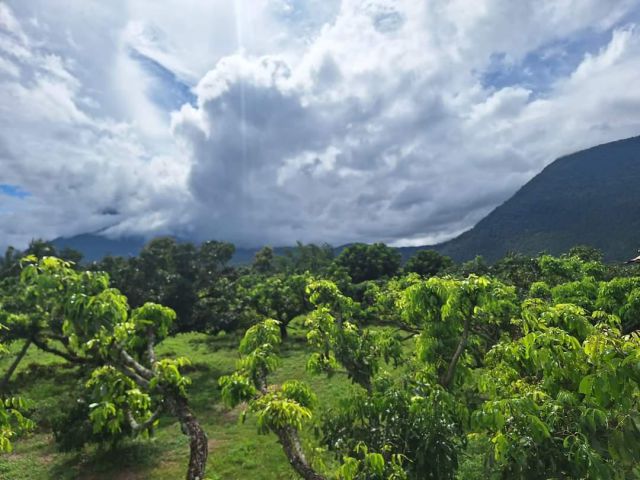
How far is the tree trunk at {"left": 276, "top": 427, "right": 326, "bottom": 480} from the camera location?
5.78m

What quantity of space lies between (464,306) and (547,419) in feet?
8.50

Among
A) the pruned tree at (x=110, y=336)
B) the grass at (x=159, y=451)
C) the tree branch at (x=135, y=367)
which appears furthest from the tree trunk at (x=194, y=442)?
the grass at (x=159, y=451)

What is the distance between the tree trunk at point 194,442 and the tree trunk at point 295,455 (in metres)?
1.13

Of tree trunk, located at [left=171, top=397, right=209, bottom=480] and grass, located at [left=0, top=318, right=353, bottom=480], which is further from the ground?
tree trunk, located at [left=171, top=397, right=209, bottom=480]

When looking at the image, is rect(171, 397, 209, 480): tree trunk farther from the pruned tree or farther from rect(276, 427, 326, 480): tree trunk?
rect(276, 427, 326, 480): tree trunk

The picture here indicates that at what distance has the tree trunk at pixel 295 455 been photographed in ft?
19.0

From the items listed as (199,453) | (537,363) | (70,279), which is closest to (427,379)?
(537,363)

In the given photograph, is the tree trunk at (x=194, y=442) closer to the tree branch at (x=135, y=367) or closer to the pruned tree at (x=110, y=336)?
the pruned tree at (x=110, y=336)

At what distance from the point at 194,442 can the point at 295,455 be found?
1.47 metres

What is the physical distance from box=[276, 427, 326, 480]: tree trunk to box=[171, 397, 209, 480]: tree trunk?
1.13 m

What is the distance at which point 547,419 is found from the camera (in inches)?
203

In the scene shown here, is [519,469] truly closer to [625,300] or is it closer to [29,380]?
[625,300]

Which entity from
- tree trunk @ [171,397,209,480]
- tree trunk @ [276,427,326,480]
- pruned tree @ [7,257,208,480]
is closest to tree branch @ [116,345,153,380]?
pruned tree @ [7,257,208,480]

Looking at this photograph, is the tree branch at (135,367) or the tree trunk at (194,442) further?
the tree branch at (135,367)
